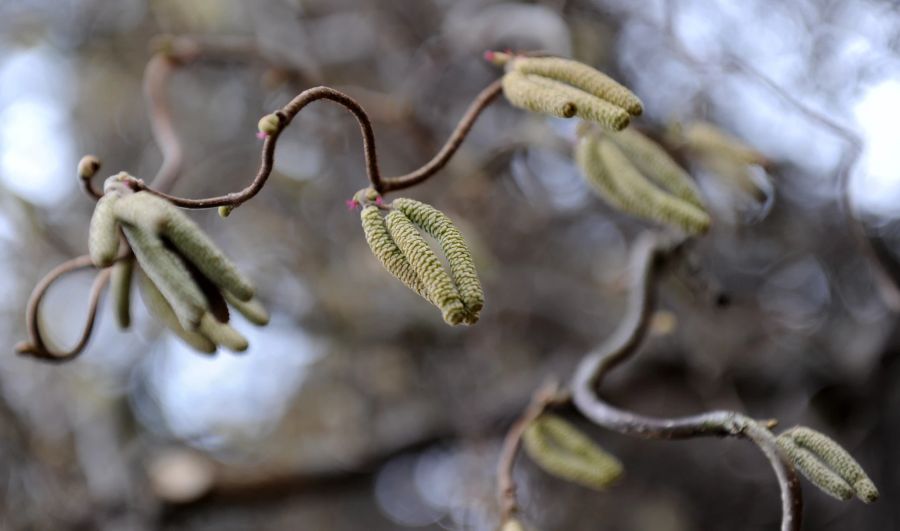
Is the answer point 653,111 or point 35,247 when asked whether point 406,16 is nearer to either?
point 653,111

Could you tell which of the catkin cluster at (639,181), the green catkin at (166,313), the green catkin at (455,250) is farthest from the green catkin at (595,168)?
the green catkin at (166,313)

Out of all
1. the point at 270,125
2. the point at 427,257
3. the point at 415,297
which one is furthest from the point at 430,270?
the point at 415,297

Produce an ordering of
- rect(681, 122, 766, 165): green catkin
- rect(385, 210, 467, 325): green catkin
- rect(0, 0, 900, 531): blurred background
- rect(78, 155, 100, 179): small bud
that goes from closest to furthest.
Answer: rect(385, 210, 467, 325): green catkin
rect(78, 155, 100, 179): small bud
rect(681, 122, 766, 165): green catkin
rect(0, 0, 900, 531): blurred background

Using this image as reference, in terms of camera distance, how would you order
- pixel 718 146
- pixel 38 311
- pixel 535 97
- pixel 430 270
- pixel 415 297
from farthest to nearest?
1. pixel 415 297
2. pixel 718 146
3. pixel 38 311
4. pixel 535 97
5. pixel 430 270

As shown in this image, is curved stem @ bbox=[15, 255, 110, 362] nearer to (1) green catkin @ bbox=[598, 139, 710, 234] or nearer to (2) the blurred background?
(1) green catkin @ bbox=[598, 139, 710, 234]

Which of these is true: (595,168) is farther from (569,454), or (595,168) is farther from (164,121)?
(164,121)

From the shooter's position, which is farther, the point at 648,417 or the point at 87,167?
the point at 648,417

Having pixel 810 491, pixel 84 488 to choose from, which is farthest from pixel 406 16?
pixel 810 491

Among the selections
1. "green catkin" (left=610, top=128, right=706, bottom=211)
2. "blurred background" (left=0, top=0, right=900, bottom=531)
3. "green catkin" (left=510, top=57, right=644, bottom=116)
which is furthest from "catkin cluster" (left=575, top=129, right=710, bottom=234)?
"blurred background" (left=0, top=0, right=900, bottom=531)
